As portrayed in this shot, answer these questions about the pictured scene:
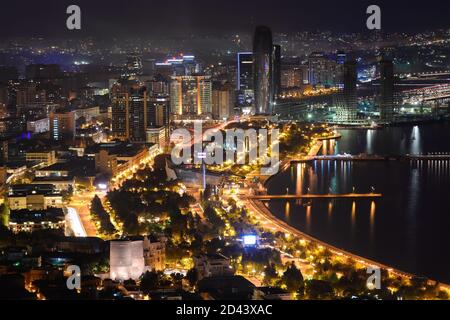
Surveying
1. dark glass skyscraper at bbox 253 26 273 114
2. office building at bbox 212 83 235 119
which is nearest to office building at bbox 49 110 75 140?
office building at bbox 212 83 235 119

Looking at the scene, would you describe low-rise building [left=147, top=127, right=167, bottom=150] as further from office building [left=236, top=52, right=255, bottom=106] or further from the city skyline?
office building [left=236, top=52, right=255, bottom=106]

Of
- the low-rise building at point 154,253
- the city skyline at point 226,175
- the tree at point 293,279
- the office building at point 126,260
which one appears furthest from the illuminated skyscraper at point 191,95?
the tree at point 293,279

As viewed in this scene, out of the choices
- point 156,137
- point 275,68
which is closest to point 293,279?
point 156,137

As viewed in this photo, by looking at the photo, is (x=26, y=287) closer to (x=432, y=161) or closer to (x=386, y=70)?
(x=432, y=161)

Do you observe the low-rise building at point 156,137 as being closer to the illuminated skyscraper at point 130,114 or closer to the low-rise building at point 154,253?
the illuminated skyscraper at point 130,114

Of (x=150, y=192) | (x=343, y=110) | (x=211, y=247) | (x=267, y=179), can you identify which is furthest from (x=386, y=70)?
(x=211, y=247)
